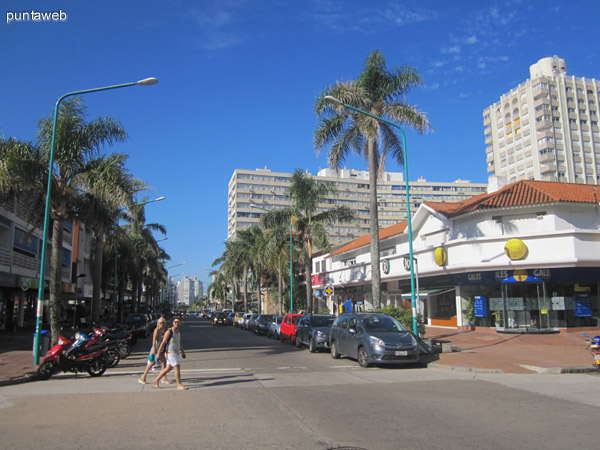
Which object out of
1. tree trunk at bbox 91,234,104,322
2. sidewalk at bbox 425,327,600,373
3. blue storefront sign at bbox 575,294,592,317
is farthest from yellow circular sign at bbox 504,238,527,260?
tree trunk at bbox 91,234,104,322

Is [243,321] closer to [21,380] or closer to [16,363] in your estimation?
[16,363]

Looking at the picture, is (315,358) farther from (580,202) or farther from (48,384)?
(580,202)

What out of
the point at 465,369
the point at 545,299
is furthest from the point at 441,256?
the point at 465,369

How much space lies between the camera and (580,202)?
24297 mm

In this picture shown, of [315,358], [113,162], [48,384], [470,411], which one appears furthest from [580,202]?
[48,384]

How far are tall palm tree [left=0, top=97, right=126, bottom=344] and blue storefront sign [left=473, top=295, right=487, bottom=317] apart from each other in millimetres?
20133

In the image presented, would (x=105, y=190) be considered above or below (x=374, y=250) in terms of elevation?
above

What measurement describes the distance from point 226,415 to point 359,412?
222 cm

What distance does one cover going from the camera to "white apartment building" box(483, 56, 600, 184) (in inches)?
3061

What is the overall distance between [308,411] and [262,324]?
25097 millimetres

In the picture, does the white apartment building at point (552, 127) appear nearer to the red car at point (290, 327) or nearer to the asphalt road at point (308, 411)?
the red car at point (290, 327)

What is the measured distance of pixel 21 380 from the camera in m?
12.3

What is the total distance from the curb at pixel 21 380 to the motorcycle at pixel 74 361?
219 millimetres

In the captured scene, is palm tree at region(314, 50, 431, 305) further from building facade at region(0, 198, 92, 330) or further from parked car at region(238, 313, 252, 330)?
parked car at region(238, 313, 252, 330)
